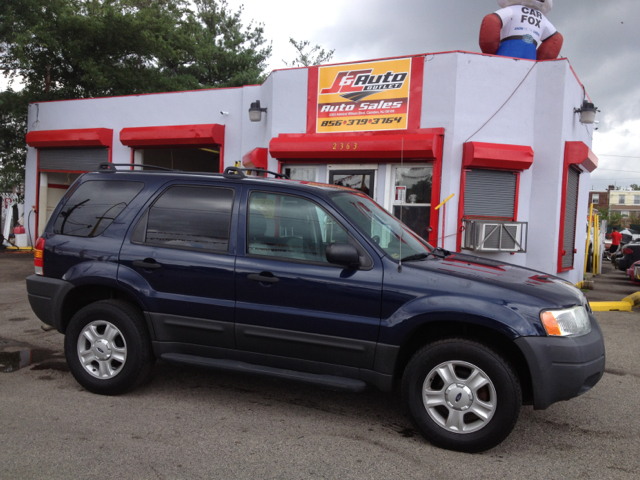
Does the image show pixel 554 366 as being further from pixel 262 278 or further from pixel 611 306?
pixel 611 306

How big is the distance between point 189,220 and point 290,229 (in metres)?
0.88

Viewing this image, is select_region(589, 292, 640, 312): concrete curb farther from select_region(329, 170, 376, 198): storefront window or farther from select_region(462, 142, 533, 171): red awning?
select_region(329, 170, 376, 198): storefront window

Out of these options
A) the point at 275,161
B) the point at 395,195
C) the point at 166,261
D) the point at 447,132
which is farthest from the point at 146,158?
the point at 166,261

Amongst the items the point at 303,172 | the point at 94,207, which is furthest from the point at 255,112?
the point at 94,207

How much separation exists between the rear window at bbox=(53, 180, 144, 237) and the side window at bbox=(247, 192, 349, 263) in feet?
3.88

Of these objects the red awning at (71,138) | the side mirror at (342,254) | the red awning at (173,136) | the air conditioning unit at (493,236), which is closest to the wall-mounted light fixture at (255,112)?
the red awning at (173,136)

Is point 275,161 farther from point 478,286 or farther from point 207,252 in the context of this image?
point 478,286

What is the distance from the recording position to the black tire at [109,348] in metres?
4.18

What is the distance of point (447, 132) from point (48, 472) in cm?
890

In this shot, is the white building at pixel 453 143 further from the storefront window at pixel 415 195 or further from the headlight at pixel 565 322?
the headlight at pixel 565 322

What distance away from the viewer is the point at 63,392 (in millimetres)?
4324

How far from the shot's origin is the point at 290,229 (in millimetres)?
3971

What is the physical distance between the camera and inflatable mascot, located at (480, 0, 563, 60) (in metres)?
10.9

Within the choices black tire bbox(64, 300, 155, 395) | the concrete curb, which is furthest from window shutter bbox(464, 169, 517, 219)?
black tire bbox(64, 300, 155, 395)
